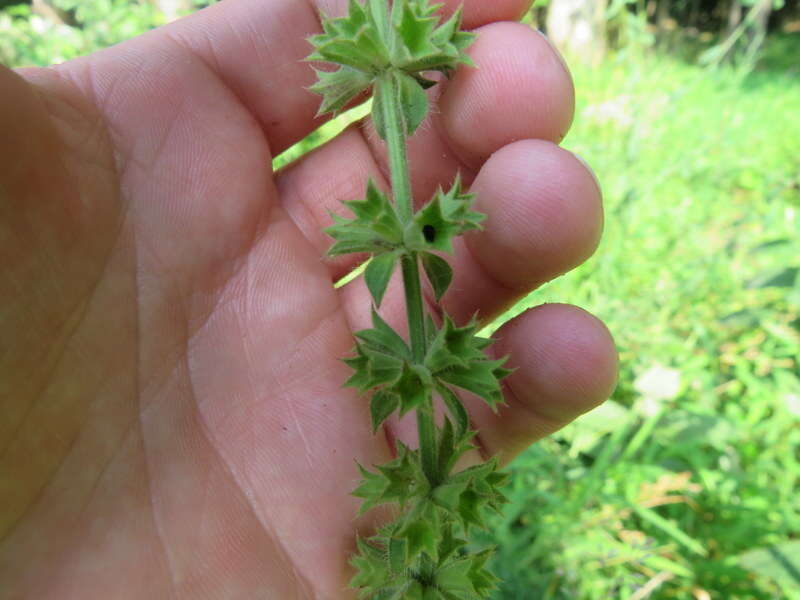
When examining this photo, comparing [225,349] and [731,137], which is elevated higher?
[225,349]

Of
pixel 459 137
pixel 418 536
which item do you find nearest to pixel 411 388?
pixel 418 536

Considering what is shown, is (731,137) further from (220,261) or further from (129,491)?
(129,491)

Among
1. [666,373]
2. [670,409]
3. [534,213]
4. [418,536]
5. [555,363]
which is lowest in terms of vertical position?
[670,409]

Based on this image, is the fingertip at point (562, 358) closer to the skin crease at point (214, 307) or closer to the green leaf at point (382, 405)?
the skin crease at point (214, 307)

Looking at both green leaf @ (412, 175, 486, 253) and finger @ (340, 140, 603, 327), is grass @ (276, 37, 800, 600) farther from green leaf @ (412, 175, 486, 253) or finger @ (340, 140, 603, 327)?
green leaf @ (412, 175, 486, 253)

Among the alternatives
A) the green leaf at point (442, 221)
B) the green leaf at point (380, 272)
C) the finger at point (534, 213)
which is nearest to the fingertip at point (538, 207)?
the finger at point (534, 213)

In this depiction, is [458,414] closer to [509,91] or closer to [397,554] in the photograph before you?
[397,554]

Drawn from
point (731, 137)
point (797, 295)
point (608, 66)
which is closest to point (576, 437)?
point (797, 295)
